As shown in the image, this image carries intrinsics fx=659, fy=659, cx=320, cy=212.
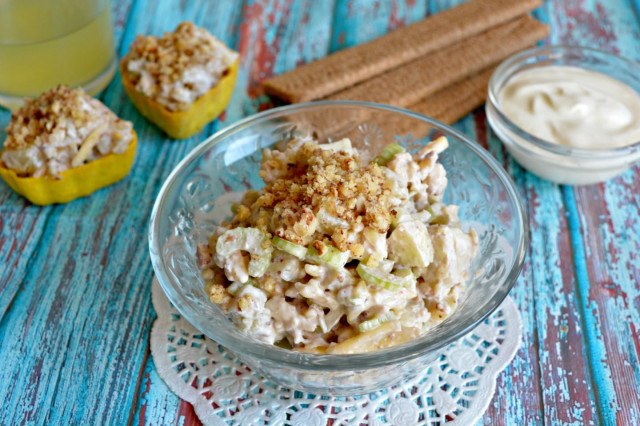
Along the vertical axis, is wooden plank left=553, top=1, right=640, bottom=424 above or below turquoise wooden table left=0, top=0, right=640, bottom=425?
below

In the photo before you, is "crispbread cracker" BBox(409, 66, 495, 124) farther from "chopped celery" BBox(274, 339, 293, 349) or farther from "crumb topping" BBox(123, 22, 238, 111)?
"chopped celery" BBox(274, 339, 293, 349)

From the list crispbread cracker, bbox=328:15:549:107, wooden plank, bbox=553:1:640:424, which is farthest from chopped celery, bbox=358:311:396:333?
crispbread cracker, bbox=328:15:549:107

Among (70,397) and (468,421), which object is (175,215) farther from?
(468,421)

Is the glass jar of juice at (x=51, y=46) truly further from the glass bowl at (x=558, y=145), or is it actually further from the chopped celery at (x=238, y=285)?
the glass bowl at (x=558, y=145)

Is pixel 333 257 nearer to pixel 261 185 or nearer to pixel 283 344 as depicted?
pixel 283 344

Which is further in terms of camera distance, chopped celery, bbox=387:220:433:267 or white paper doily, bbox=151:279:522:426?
white paper doily, bbox=151:279:522:426
